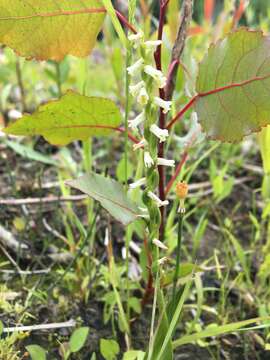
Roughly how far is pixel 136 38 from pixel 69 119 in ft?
0.68

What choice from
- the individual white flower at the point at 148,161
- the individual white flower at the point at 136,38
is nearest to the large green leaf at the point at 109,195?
the individual white flower at the point at 148,161

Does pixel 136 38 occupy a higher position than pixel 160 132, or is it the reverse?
pixel 136 38

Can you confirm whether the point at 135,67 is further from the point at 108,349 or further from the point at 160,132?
the point at 108,349

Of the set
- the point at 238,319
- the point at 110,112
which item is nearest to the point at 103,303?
the point at 238,319

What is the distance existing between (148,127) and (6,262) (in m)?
0.46

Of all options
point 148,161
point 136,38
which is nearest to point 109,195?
point 148,161

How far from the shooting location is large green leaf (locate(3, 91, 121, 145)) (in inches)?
29.7

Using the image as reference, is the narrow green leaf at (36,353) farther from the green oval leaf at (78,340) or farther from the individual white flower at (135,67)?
the individual white flower at (135,67)

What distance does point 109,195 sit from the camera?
707 millimetres

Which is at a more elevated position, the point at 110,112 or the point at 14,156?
the point at 110,112

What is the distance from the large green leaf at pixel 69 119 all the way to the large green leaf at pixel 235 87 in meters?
0.15

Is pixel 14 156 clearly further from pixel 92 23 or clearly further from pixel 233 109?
pixel 233 109

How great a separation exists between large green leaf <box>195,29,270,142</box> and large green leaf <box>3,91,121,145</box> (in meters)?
0.15

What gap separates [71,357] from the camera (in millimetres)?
840
